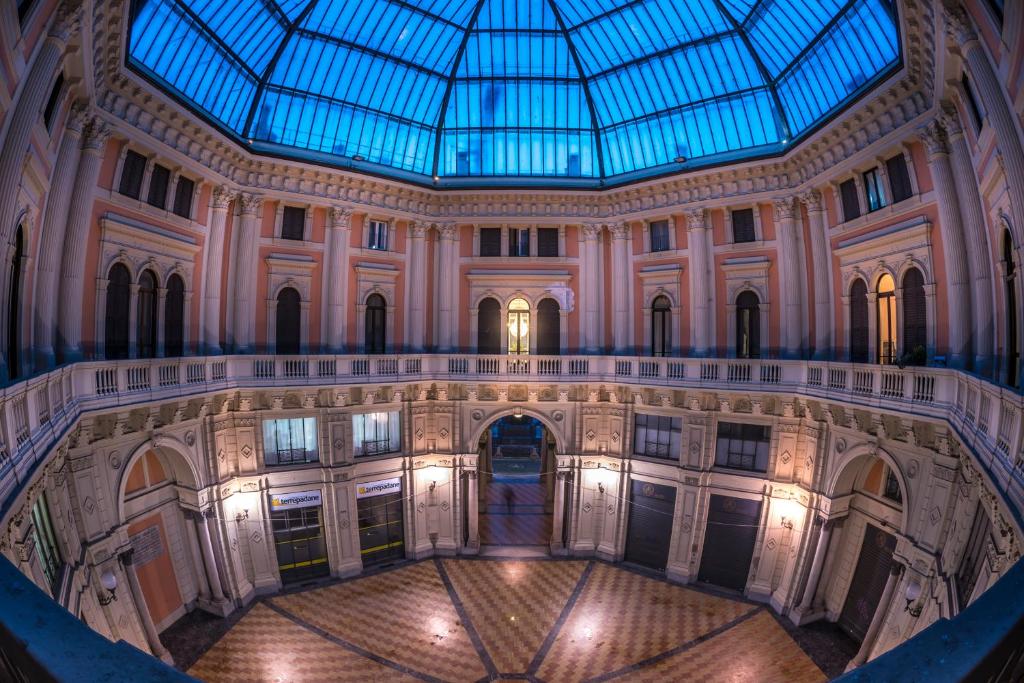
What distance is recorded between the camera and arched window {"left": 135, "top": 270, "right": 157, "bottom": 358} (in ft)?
61.6

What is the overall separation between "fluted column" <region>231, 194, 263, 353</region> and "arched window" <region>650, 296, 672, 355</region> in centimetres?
1674

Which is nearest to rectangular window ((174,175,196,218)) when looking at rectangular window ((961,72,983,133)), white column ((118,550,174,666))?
white column ((118,550,174,666))

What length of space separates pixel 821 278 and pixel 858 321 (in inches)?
88.7

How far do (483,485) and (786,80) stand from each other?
23.2 metres

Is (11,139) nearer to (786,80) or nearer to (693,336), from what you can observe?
(693,336)

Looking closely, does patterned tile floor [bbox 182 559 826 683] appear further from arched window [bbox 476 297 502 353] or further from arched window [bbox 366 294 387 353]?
arched window [bbox 476 297 502 353]

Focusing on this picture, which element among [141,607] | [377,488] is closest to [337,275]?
[377,488]

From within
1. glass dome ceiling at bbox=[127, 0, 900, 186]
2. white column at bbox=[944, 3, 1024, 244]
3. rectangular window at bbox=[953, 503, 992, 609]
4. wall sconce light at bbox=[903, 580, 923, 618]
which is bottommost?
wall sconce light at bbox=[903, 580, 923, 618]

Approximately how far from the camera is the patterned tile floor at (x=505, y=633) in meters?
16.8

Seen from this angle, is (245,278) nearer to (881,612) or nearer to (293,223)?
(293,223)

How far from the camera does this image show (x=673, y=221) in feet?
82.3

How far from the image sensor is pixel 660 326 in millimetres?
25516

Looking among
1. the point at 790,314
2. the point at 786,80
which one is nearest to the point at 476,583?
the point at 790,314

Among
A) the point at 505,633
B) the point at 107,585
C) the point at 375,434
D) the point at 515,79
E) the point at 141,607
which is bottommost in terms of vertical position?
the point at 505,633
